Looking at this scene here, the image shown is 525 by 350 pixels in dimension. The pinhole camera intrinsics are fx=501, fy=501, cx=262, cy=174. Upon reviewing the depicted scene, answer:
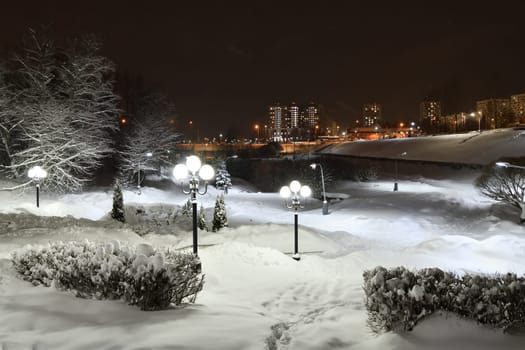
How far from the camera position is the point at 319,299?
11.3m

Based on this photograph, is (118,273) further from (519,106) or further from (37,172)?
(519,106)

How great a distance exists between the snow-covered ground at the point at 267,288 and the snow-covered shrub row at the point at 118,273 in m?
0.23

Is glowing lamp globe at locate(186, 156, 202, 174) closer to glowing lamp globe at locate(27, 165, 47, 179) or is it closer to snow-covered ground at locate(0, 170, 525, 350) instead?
snow-covered ground at locate(0, 170, 525, 350)

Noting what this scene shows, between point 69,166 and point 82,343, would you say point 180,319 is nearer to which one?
point 82,343

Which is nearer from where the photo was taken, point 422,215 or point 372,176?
point 422,215

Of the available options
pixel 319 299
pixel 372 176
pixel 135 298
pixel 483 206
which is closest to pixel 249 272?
pixel 319 299

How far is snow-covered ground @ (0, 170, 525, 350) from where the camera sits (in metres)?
6.07

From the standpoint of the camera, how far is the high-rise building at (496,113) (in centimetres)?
10944

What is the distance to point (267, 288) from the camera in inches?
472

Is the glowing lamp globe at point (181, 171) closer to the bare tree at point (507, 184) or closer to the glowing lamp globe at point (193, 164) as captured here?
the glowing lamp globe at point (193, 164)

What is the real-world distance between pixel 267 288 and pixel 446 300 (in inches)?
240

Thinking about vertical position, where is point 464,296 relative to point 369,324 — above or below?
above

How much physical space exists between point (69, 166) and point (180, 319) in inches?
1219

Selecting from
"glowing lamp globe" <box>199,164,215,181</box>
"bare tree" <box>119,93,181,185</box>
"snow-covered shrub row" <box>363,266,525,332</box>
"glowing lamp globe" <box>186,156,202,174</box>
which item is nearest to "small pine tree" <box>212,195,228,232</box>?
"glowing lamp globe" <box>186,156,202,174</box>
